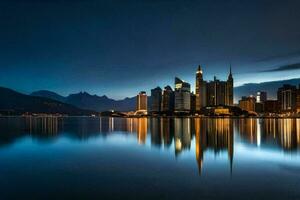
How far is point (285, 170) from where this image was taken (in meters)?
18.3

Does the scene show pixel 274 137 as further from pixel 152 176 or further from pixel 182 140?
pixel 152 176

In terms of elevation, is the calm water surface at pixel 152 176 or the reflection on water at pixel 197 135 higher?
the calm water surface at pixel 152 176

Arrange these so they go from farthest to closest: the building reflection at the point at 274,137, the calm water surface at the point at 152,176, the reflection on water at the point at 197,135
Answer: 1. the building reflection at the point at 274,137
2. the reflection on water at the point at 197,135
3. the calm water surface at the point at 152,176

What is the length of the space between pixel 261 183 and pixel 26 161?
1559cm

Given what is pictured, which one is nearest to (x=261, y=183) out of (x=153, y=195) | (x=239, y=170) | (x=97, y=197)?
(x=239, y=170)

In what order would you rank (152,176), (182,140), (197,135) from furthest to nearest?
(197,135) → (182,140) → (152,176)

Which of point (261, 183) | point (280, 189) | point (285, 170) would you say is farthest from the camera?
point (285, 170)

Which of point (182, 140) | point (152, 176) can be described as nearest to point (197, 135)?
point (182, 140)

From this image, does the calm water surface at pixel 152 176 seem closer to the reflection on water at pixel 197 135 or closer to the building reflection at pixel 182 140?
the reflection on water at pixel 197 135

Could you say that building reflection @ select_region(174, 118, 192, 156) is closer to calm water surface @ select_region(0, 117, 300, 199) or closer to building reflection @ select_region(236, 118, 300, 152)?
calm water surface @ select_region(0, 117, 300, 199)

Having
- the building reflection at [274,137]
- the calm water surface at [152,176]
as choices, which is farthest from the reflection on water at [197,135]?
the calm water surface at [152,176]

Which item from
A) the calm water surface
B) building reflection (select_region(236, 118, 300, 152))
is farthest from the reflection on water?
the calm water surface

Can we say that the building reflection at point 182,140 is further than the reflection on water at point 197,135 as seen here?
No

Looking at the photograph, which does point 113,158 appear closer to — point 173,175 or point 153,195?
point 173,175
